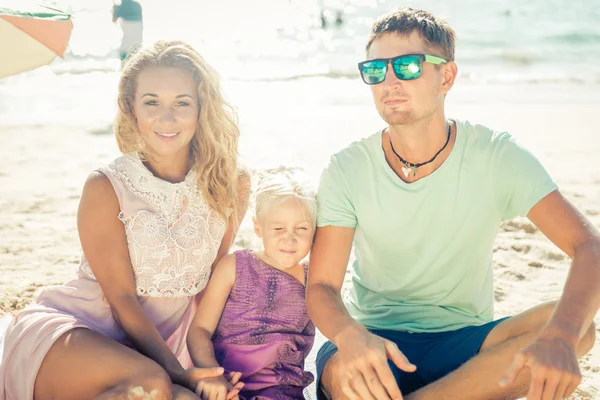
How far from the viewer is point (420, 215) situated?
120 inches

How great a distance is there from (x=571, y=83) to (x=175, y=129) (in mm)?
11768

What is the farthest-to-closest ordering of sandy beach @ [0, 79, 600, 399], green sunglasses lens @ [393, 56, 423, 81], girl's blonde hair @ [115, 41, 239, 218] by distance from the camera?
1. sandy beach @ [0, 79, 600, 399]
2. girl's blonde hair @ [115, 41, 239, 218]
3. green sunglasses lens @ [393, 56, 423, 81]

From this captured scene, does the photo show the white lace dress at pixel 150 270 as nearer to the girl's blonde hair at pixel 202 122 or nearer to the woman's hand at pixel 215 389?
the girl's blonde hair at pixel 202 122

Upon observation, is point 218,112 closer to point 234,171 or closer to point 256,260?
point 234,171

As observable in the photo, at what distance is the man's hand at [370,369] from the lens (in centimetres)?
249

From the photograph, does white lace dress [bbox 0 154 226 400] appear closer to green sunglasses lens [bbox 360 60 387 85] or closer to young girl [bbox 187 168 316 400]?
young girl [bbox 187 168 316 400]

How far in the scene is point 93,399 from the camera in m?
2.71

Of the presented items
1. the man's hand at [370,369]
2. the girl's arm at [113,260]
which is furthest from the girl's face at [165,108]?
the man's hand at [370,369]

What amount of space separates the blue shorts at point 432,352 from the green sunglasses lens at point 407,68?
3.75ft

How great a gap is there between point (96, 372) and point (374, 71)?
1.77 m

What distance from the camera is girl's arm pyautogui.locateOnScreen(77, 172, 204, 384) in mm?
2926

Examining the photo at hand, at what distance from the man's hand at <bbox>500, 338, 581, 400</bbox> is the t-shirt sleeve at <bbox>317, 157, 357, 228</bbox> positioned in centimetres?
99

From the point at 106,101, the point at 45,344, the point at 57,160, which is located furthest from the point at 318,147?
the point at 45,344

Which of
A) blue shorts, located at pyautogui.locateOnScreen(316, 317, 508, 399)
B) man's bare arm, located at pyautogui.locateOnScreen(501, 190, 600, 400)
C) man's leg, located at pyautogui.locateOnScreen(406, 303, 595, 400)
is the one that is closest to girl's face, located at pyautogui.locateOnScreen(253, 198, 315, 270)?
blue shorts, located at pyautogui.locateOnScreen(316, 317, 508, 399)
